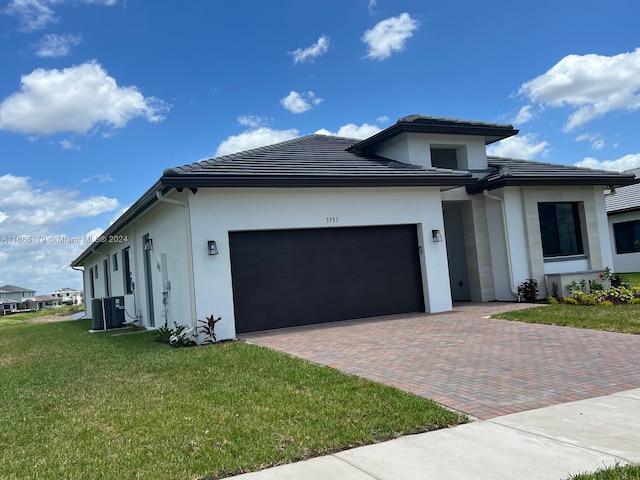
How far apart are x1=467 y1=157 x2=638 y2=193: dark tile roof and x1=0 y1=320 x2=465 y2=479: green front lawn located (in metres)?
9.11

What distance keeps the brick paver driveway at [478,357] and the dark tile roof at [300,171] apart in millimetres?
3336

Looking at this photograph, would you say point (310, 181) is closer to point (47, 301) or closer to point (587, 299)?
point (587, 299)

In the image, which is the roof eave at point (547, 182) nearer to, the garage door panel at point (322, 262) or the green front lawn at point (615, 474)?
the garage door panel at point (322, 262)

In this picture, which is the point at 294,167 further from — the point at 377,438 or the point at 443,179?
the point at 377,438

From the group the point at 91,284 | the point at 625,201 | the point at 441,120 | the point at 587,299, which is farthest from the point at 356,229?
the point at 91,284

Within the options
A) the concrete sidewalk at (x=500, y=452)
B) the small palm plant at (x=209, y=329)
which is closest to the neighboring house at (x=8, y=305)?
the small palm plant at (x=209, y=329)

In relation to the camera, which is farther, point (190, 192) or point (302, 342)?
point (190, 192)

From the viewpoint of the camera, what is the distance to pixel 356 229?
12664 millimetres

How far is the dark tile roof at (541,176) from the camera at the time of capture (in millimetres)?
14219

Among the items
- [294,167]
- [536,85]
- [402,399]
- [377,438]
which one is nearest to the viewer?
[377,438]

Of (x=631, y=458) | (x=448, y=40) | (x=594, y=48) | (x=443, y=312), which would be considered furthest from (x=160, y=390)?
(x=594, y=48)

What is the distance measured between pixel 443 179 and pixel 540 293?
475cm

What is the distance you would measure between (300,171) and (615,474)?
9.26 metres

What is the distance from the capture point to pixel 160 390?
6.35 meters
